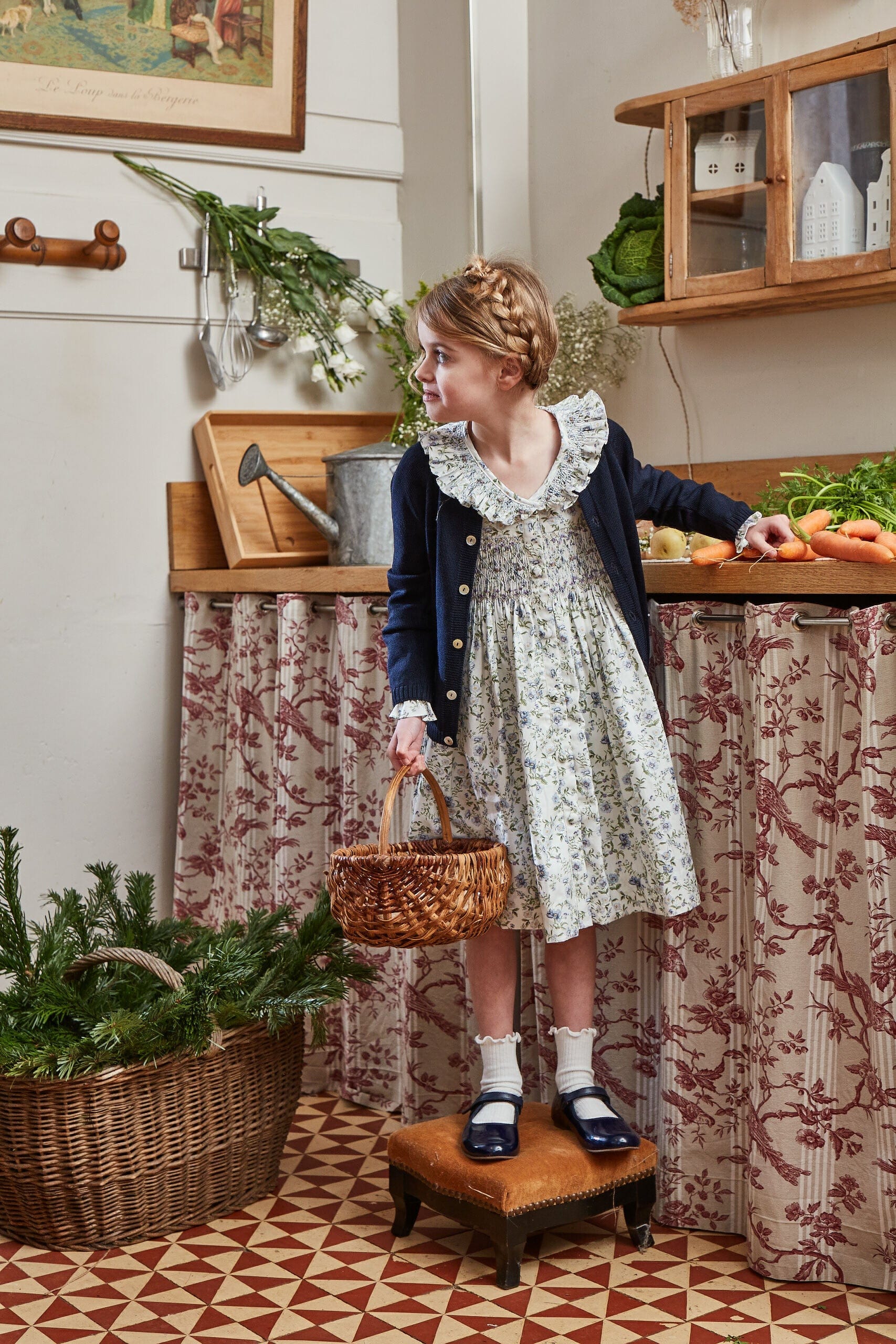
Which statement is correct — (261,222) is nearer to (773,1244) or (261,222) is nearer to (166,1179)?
(166,1179)

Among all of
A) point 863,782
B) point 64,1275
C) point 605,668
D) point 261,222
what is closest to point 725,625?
point 605,668

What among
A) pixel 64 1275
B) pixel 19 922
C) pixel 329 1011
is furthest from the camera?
pixel 329 1011

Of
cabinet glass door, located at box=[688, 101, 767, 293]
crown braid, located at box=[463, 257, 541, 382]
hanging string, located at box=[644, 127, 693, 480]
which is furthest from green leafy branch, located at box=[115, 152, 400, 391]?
crown braid, located at box=[463, 257, 541, 382]

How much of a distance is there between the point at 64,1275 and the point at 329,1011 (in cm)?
85

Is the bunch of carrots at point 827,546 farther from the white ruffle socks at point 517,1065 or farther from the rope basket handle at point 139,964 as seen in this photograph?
the rope basket handle at point 139,964

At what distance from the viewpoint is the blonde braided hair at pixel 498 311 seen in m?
1.96

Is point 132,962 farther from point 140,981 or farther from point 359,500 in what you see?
point 359,500

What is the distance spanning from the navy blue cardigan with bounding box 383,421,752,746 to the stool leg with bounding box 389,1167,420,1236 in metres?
0.65

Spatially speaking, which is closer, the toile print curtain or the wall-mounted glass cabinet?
Result: the toile print curtain

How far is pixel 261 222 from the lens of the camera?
317 centimetres

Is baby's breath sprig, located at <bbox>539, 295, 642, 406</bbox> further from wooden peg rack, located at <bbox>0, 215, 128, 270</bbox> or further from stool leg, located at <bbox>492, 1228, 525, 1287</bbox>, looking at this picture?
stool leg, located at <bbox>492, 1228, 525, 1287</bbox>

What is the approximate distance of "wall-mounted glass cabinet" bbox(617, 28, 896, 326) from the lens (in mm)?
2207

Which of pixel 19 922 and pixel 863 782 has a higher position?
pixel 863 782

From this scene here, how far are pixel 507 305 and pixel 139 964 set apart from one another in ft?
3.64
